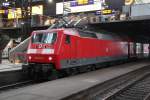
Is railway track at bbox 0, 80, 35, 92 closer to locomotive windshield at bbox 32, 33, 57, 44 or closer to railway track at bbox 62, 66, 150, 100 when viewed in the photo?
locomotive windshield at bbox 32, 33, 57, 44

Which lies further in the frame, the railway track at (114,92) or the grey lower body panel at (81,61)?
the grey lower body panel at (81,61)

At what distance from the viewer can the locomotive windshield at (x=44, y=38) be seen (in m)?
20.8

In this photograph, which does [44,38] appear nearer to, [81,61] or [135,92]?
[81,61]

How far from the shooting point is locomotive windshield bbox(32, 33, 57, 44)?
68.3 feet

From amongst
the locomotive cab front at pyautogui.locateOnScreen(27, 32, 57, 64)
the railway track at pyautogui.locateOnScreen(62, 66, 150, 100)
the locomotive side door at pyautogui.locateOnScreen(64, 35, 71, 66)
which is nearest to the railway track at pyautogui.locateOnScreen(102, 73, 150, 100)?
the railway track at pyautogui.locateOnScreen(62, 66, 150, 100)

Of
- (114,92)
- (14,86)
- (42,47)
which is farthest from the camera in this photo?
(42,47)

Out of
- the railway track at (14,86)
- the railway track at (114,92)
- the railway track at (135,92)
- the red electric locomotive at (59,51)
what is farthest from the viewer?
the red electric locomotive at (59,51)

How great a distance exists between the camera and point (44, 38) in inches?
837

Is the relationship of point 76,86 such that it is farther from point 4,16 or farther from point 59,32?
point 4,16

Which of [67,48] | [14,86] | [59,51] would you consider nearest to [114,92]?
[59,51]

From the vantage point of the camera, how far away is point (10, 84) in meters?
20.5

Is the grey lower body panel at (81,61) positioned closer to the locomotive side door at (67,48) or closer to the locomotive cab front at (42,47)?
the locomotive side door at (67,48)

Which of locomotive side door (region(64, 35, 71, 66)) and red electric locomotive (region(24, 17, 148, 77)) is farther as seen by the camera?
locomotive side door (region(64, 35, 71, 66))

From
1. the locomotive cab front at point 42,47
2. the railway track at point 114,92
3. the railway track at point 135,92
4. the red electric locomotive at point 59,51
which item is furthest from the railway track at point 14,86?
the railway track at point 135,92
